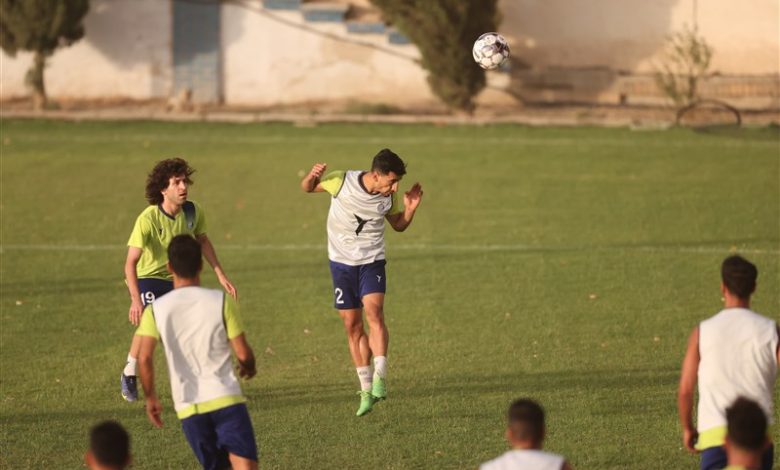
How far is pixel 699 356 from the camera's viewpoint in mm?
6711

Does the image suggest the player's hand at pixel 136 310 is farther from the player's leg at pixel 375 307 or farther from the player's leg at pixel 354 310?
the player's leg at pixel 375 307

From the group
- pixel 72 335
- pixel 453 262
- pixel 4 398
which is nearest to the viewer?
pixel 4 398

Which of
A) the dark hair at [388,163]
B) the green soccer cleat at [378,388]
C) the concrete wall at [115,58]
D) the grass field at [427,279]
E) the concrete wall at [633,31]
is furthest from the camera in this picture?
the concrete wall at [115,58]

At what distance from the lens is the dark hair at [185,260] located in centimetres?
696

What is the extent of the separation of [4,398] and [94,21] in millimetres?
18990

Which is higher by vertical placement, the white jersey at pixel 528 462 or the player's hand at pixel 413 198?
the player's hand at pixel 413 198

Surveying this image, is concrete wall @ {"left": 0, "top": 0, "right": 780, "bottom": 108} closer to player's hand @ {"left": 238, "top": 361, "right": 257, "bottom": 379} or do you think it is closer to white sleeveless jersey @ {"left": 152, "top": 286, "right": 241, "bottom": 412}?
player's hand @ {"left": 238, "top": 361, "right": 257, "bottom": 379}

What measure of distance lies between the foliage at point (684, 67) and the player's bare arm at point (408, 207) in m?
16.3

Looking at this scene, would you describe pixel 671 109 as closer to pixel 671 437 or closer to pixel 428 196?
pixel 428 196

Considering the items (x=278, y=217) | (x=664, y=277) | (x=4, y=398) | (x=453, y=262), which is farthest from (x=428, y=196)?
(x=4, y=398)

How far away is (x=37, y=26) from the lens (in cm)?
2577

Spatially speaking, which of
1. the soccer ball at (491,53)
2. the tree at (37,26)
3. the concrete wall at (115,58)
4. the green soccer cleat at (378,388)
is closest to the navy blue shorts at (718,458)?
the green soccer cleat at (378,388)

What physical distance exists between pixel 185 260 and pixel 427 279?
8474mm

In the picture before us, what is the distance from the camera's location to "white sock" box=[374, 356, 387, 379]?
10.2 metres
